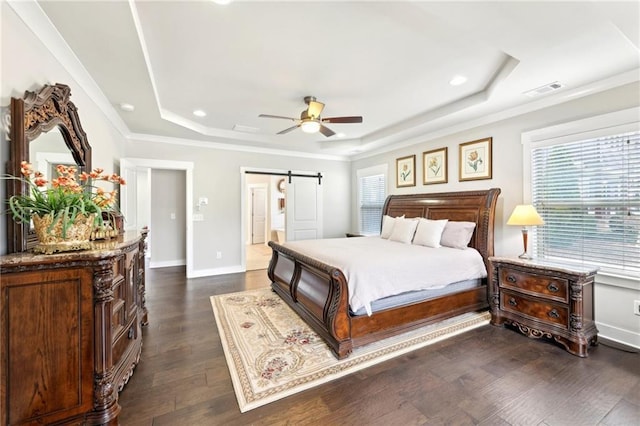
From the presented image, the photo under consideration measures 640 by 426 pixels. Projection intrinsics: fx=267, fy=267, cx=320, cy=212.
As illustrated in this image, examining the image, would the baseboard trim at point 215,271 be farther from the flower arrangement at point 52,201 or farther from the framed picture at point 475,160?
the framed picture at point 475,160

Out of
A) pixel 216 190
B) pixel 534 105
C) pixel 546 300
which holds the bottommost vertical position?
pixel 546 300

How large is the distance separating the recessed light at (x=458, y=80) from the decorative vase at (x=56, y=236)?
3564 millimetres

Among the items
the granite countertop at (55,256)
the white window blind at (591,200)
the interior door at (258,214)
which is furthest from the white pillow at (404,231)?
the interior door at (258,214)

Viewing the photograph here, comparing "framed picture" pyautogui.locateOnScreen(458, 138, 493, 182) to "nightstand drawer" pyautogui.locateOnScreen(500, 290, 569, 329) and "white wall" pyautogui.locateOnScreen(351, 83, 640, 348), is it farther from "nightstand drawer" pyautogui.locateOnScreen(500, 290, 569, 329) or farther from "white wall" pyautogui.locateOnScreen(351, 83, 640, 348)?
"nightstand drawer" pyautogui.locateOnScreen(500, 290, 569, 329)

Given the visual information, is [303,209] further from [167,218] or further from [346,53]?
[346,53]

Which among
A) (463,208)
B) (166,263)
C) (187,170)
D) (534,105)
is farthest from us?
(166,263)

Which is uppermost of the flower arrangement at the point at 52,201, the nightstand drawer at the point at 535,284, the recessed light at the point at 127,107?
the recessed light at the point at 127,107

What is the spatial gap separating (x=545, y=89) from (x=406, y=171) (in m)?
2.40

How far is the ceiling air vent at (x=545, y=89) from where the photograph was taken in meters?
2.78

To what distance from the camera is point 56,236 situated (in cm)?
160

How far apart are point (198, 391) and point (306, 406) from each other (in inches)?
31.6

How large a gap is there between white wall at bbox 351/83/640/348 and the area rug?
1.07m

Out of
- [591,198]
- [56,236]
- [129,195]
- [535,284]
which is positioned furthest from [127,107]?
[591,198]

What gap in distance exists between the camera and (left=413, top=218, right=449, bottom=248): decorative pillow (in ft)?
11.6
